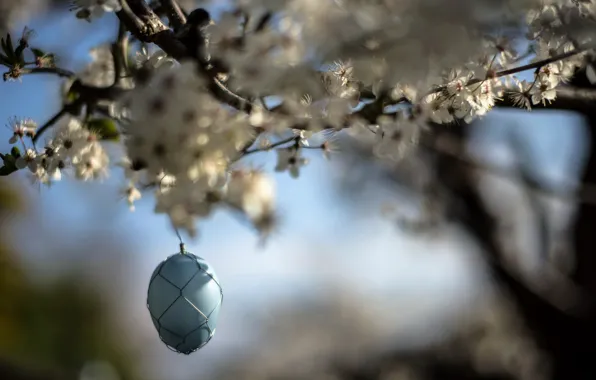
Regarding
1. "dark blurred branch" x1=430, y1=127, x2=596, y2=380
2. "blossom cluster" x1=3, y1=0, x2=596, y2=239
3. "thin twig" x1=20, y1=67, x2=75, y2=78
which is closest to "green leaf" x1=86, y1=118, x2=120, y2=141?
"thin twig" x1=20, y1=67, x2=75, y2=78

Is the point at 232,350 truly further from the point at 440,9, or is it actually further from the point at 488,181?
the point at 440,9

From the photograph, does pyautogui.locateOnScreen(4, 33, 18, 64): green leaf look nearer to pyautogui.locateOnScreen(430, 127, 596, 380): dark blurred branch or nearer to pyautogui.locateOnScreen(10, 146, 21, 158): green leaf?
pyautogui.locateOnScreen(10, 146, 21, 158): green leaf

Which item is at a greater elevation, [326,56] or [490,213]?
[490,213]

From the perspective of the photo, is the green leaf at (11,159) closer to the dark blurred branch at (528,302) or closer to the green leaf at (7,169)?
the green leaf at (7,169)

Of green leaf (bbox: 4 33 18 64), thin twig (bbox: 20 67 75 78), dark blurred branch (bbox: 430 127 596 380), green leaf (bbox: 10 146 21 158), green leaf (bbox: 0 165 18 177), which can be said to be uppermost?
dark blurred branch (bbox: 430 127 596 380)

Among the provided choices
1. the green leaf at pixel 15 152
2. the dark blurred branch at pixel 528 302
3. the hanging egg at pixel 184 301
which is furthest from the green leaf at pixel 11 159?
the dark blurred branch at pixel 528 302

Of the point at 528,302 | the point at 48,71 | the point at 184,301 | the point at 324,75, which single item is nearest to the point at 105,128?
the point at 48,71

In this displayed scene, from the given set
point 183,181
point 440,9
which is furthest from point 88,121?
point 440,9
